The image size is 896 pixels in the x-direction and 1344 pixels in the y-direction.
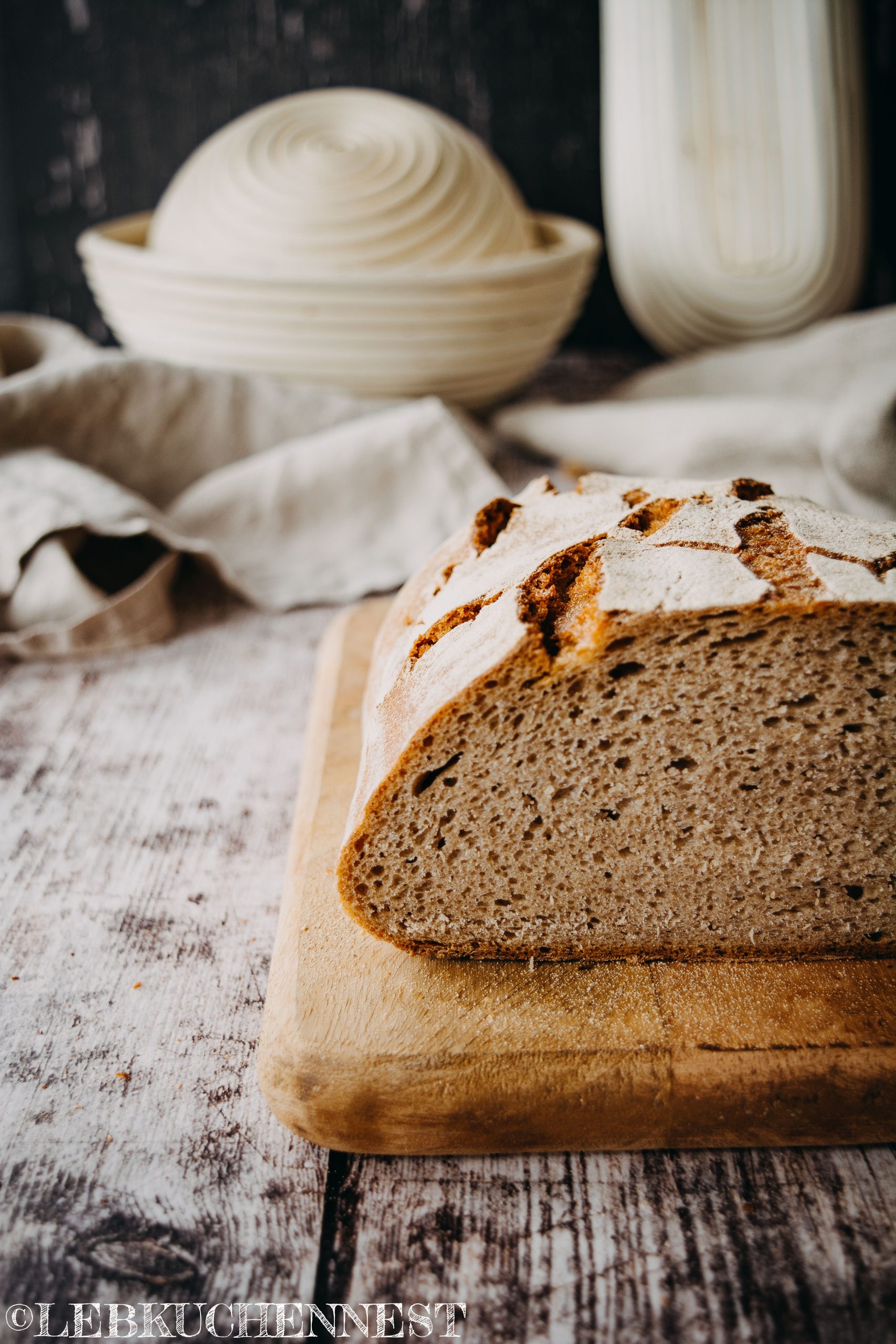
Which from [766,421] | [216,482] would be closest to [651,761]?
[766,421]

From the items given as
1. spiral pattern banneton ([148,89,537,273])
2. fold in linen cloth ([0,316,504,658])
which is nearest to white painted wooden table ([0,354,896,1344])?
fold in linen cloth ([0,316,504,658])

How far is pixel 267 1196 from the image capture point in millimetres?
1062

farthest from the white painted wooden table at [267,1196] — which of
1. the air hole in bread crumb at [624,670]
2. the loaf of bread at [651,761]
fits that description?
the air hole in bread crumb at [624,670]

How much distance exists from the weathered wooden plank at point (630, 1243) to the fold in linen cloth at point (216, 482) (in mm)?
1455

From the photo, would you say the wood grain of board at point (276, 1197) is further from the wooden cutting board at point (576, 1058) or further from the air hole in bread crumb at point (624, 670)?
the air hole in bread crumb at point (624, 670)

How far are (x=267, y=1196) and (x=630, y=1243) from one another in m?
0.38

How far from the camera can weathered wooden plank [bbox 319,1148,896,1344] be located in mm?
936

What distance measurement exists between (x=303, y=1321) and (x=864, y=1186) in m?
0.59

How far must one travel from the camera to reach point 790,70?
2.99 m

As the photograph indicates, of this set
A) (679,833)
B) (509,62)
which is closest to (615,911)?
(679,833)

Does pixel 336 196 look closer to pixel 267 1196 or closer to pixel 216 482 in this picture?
pixel 216 482

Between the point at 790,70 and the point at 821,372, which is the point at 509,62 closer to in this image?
the point at 790,70

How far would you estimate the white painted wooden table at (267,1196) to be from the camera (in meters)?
0.96

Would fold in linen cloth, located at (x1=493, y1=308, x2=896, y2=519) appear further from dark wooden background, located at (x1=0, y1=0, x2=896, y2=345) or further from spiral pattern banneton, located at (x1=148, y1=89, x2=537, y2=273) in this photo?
dark wooden background, located at (x1=0, y1=0, x2=896, y2=345)
